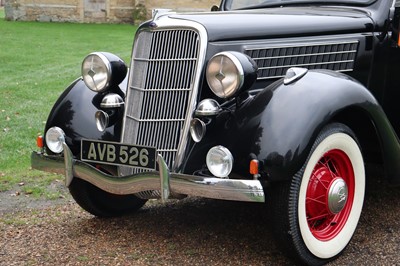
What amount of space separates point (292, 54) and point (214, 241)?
131 centimetres

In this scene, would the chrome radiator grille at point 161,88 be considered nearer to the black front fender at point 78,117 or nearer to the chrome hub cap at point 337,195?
the black front fender at point 78,117

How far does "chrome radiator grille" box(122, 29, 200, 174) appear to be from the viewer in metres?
3.72

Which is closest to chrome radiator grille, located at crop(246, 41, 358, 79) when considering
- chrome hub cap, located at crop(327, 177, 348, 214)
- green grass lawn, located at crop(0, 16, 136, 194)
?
chrome hub cap, located at crop(327, 177, 348, 214)

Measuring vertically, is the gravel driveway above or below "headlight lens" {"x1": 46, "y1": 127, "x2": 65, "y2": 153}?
below

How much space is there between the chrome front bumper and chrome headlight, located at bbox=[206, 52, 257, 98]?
1.69 ft

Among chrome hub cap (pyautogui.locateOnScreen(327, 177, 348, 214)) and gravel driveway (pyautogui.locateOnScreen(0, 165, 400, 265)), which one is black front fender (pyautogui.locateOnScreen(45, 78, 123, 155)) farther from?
chrome hub cap (pyautogui.locateOnScreen(327, 177, 348, 214))

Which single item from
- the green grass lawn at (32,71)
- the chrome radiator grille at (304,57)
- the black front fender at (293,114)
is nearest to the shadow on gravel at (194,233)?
the black front fender at (293,114)

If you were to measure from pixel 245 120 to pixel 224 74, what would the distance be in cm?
28

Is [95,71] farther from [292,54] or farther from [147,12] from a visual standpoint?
[147,12]

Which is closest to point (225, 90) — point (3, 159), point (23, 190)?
point (23, 190)

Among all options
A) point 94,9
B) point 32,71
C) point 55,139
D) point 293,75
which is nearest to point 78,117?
point 55,139

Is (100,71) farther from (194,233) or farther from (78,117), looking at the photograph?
(194,233)

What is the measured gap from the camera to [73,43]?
1894 cm

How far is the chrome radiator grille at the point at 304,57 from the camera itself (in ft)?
13.2
